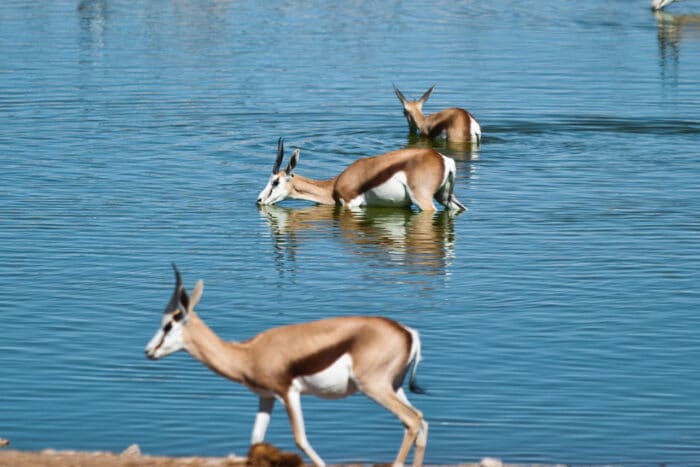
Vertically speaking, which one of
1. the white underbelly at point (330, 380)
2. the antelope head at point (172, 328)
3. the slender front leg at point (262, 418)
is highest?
the antelope head at point (172, 328)

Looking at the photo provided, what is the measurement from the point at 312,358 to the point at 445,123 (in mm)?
15329

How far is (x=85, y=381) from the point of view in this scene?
37.7 feet

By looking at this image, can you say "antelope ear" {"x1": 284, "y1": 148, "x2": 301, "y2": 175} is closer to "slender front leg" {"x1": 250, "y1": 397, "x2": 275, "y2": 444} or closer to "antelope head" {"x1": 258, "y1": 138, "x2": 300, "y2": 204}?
"antelope head" {"x1": 258, "y1": 138, "x2": 300, "y2": 204}

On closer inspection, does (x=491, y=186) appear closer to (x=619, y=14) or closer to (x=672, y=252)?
(x=672, y=252)

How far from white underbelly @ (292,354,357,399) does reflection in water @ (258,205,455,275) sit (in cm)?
668

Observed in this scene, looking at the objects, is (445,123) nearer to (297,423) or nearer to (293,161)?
(293,161)

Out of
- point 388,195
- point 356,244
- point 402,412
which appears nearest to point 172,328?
point 402,412

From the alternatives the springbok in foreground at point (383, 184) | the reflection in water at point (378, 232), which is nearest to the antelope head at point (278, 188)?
the springbok in foreground at point (383, 184)

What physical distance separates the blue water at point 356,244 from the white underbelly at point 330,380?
1.24 m

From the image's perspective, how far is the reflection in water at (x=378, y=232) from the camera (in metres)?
→ 16.1

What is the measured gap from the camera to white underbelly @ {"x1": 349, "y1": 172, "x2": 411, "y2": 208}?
18.5m

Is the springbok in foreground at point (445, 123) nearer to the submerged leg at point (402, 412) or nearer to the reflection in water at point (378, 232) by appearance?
the reflection in water at point (378, 232)

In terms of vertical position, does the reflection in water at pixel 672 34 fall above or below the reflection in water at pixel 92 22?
below

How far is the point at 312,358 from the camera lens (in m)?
8.66
